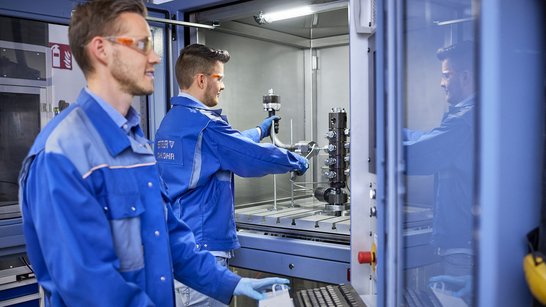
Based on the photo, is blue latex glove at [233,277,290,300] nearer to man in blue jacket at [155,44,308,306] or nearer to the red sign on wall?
man in blue jacket at [155,44,308,306]

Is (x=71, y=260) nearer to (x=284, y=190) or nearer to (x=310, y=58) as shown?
(x=284, y=190)

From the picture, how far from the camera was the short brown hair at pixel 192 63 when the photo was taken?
2223 millimetres

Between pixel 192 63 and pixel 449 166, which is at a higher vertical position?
pixel 192 63

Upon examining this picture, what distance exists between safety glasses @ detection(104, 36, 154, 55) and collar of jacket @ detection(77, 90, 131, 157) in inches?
6.2

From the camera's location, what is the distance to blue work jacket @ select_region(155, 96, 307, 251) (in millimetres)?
2102

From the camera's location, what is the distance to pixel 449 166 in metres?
1.03

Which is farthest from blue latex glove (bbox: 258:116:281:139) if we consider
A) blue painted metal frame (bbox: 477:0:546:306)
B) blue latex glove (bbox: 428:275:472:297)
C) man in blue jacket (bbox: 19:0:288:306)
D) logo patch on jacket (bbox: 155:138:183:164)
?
blue painted metal frame (bbox: 477:0:546:306)

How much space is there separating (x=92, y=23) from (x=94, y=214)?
1.58 ft

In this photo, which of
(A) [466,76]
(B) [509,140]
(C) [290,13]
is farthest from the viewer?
(C) [290,13]

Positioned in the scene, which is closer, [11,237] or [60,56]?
[11,237]

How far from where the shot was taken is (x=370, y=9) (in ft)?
5.34

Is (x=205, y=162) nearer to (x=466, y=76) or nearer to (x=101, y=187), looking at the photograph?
(x=101, y=187)

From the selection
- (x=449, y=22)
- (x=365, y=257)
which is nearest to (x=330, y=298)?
(x=365, y=257)

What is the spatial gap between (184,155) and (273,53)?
1163mm
